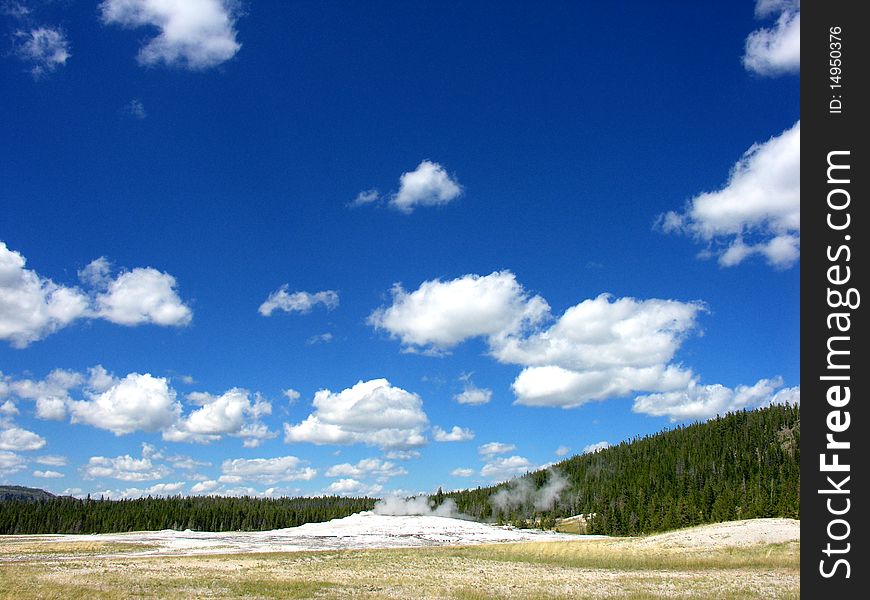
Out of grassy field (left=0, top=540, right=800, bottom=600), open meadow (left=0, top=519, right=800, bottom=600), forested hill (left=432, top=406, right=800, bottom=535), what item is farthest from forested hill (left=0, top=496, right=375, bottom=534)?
grassy field (left=0, top=540, right=800, bottom=600)

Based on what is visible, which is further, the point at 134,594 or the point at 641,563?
the point at 641,563

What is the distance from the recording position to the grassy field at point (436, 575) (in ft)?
108

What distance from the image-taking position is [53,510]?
6900 inches

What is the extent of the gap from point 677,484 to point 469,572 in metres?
113

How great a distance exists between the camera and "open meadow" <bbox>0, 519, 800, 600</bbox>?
33.2 meters

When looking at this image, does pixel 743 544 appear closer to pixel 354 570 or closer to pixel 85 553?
pixel 354 570

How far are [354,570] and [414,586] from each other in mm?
11498

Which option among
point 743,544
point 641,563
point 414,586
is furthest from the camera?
point 743,544

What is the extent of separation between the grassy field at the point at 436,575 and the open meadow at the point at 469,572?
0.07 m

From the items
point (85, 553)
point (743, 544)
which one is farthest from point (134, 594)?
point (743, 544)
